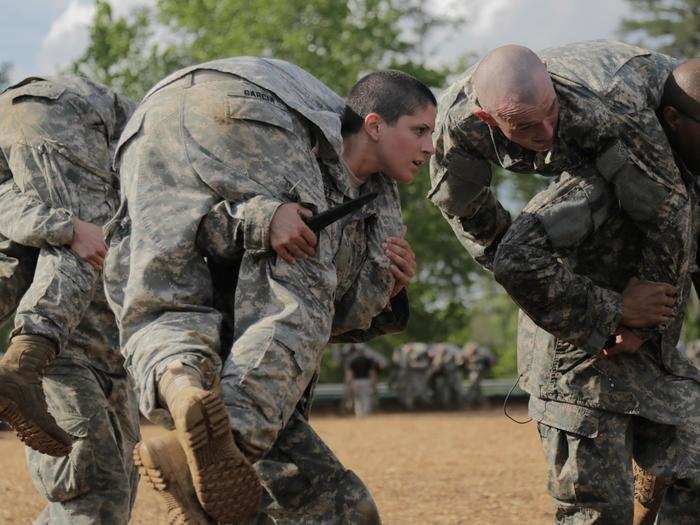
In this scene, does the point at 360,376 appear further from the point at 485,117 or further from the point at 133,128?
the point at 133,128

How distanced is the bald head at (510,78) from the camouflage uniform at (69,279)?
220 cm

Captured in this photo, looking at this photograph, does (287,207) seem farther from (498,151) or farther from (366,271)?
(498,151)

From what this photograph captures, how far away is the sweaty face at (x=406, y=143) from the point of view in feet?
16.4

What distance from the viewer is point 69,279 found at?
19.9ft

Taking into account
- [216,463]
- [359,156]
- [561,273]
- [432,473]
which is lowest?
[432,473]

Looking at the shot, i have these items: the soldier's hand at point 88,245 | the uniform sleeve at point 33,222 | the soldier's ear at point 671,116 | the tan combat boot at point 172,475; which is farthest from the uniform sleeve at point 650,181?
the uniform sleeve at point 33,222

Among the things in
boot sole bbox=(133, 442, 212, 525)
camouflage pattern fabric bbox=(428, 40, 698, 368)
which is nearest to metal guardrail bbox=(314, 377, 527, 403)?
camouflage pattern fabric bbox=(428, 40, 698, 368)

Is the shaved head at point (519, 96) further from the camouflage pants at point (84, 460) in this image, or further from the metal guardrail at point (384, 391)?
the metal guardrail at point (384, 391)

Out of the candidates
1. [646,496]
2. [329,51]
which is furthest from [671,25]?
[646,496]

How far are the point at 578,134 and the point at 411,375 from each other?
2506cm

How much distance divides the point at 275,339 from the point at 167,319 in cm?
39

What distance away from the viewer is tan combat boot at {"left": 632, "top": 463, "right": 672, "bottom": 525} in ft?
19.7

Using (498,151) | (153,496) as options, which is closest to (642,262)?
(498,151)

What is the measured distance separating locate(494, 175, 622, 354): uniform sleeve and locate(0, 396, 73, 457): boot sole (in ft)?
6.94
